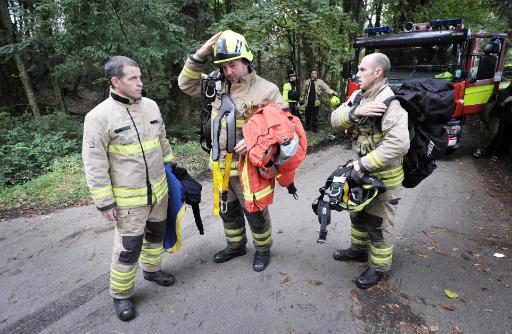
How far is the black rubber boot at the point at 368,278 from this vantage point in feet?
9.98

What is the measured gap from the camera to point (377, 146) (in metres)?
2.78

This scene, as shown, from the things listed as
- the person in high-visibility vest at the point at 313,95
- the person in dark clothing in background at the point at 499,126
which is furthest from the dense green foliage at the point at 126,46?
the person in dark clothing in background at the point at 499,126

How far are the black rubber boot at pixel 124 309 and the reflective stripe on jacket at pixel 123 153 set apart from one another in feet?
2.77

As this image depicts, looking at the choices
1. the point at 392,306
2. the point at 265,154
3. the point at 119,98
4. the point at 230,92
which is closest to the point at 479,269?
the point at 392,306

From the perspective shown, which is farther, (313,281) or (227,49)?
(313,281)

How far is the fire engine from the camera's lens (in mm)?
6547

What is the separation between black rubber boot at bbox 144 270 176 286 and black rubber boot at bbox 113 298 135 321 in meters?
0.36

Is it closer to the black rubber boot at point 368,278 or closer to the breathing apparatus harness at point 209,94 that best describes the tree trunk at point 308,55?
the breathing apparatus harness at point 209,94

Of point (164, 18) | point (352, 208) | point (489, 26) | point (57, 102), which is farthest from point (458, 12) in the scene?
point (57, 102)

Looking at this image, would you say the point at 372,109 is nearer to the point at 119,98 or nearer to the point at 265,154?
the point at 265,154

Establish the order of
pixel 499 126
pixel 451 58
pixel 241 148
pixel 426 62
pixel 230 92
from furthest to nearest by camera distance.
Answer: pixel 499 126 < pixel 426 62 < pixel 451 58 < pixel 230 92 < pixel 241 148

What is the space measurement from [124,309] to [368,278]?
2.14 meters

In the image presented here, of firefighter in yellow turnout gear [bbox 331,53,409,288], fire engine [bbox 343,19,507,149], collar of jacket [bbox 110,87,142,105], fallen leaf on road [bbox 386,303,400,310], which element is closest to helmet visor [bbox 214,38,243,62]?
collar of jacket [bbox 110,87,142,105]

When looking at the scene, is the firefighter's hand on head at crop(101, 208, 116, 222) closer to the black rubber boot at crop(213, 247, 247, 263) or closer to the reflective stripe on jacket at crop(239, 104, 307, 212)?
the reflective stripe on jacket at crop(239, 104, 307, 212)
